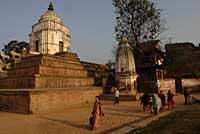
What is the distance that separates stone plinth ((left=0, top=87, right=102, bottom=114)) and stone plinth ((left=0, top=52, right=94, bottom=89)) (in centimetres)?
203

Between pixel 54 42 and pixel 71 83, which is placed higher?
pixel 54 42

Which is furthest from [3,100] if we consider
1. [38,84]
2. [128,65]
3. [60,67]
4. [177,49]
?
[177,49]

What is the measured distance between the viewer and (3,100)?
14336 millimetres

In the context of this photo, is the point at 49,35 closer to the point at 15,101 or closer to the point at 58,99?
the point at 58,99

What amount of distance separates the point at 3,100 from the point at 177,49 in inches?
1392

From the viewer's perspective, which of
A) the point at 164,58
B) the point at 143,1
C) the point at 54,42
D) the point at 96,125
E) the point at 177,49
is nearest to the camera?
the point at 96,125

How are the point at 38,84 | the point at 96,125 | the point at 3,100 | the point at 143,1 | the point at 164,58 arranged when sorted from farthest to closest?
the point at 164,58, the point at 143,1, the point at 38,84, the point at 3,100, the point at 96,125

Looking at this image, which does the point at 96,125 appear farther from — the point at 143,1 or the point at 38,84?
the point at 143,1

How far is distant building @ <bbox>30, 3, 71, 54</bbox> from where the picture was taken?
2638cm

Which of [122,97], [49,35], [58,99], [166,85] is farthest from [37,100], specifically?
[166,85]

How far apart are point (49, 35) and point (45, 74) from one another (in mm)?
10779

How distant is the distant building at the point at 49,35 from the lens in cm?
2638

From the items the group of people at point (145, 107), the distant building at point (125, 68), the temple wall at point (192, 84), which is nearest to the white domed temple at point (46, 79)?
the distant building at point (125, 68)

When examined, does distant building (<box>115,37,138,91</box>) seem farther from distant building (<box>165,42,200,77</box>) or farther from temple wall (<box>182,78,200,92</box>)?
distant building (<box>165,42,200,77</box>)
